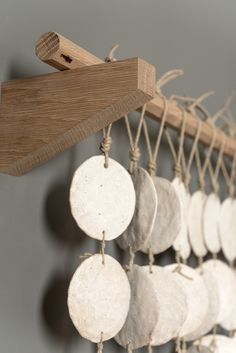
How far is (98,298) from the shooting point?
0.58 m

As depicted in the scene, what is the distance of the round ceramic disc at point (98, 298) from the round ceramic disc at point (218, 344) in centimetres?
22

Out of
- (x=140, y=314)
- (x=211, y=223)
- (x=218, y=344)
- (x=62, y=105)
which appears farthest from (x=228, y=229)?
(x=62, y=105)

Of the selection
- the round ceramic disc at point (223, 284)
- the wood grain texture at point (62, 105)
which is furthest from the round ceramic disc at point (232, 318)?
the wood grain texture at point (62, 105)

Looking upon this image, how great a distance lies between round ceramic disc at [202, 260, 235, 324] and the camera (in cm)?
81

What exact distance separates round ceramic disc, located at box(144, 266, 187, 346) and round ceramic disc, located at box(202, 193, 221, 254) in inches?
5.9

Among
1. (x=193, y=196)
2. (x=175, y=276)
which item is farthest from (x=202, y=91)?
(x=175, y=276)

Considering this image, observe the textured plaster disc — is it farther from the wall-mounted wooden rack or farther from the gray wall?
the wall-mounted wooden rack

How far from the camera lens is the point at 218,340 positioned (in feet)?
2.63

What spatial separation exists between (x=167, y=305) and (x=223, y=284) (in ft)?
0.59

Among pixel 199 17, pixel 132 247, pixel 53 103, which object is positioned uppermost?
pixel 199 17

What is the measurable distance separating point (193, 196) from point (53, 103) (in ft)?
1.02

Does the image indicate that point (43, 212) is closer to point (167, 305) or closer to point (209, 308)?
point (167, 305)

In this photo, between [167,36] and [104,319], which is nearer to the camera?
[104,319]

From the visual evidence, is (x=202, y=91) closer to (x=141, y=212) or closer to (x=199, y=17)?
(x=199, y=17)
